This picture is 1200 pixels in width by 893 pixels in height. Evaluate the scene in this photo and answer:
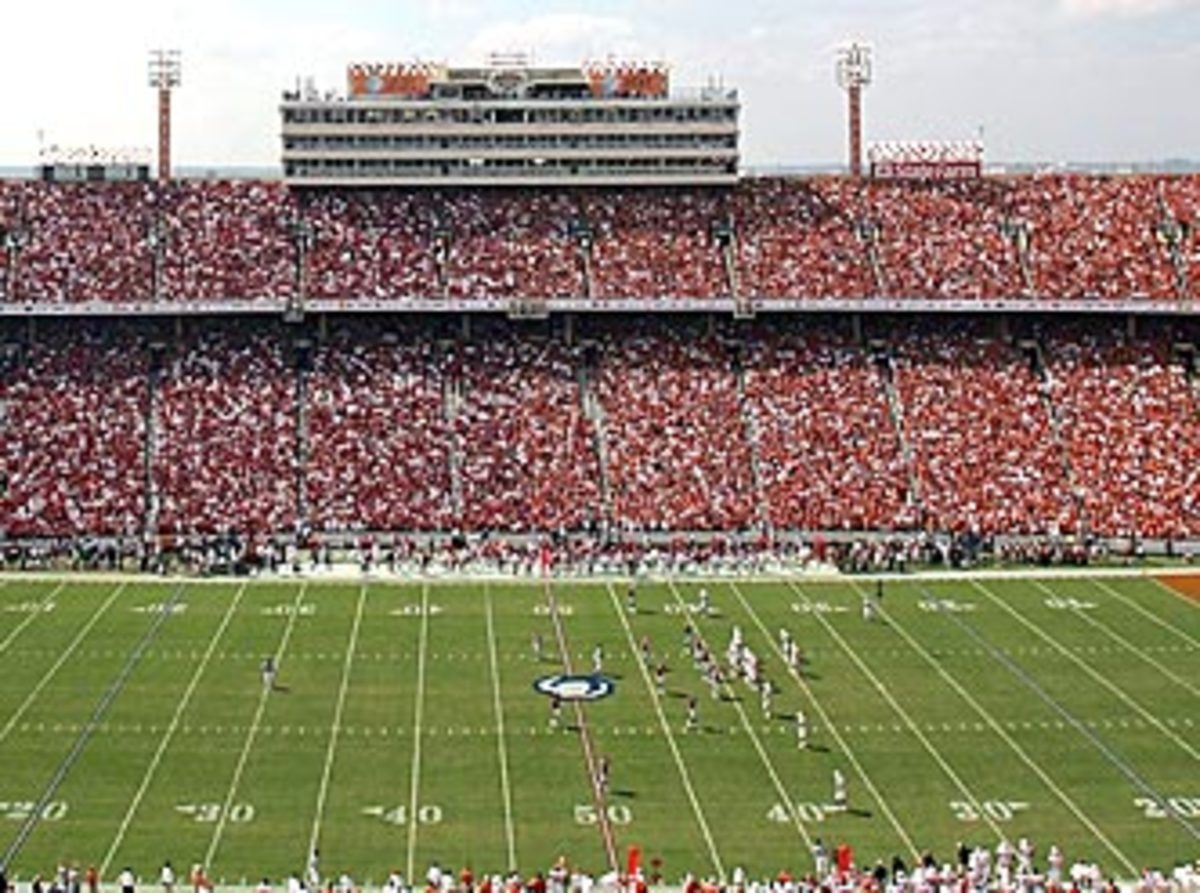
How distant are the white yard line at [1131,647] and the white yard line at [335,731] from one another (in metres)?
12.5

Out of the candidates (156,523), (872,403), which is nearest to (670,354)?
(872,403)

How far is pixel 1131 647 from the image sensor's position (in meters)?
31.3

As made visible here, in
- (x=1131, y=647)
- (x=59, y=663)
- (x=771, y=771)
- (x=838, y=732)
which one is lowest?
(x=771, y=771)

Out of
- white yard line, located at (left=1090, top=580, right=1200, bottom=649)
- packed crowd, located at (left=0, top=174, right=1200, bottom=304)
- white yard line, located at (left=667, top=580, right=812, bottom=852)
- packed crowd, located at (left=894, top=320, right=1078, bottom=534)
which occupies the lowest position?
white yard line, located at (left=667, top=580, right=812, bottom=852)

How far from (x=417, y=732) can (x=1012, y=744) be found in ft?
26.5

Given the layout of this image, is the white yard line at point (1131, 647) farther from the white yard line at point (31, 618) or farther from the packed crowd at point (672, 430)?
the white yard line at point (31, 618)

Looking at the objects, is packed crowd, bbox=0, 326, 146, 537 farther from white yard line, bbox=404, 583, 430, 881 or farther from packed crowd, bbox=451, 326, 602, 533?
white yard line, bbox=404, 583, 430, 881

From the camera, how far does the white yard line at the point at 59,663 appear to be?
2634cm

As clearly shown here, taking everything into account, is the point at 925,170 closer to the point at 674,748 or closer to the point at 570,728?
the point at 570,728

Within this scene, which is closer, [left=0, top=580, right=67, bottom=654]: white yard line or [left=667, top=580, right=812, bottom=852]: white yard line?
[left=667, top=580, right=812, bottom=852]: white yard line

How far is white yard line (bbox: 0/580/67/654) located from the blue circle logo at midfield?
8.76 metres

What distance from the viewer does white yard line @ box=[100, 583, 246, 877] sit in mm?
21609

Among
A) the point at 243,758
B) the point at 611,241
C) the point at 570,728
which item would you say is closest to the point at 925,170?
the point at 611,241

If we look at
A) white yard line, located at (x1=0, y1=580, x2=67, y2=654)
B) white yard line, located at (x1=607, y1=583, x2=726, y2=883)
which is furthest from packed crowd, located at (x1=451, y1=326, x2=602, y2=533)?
white yard line, located at (x1=0, y1=580, x2=67, y2=654)
